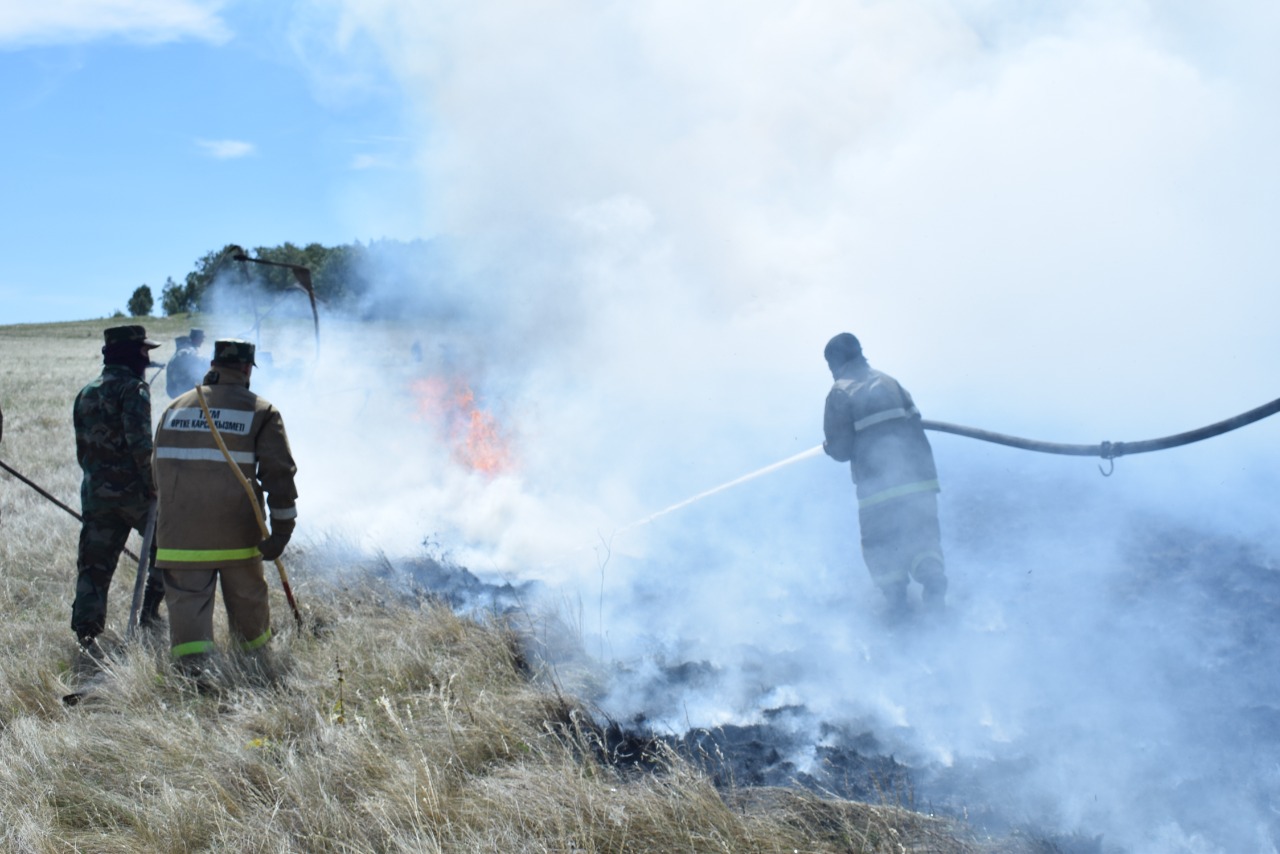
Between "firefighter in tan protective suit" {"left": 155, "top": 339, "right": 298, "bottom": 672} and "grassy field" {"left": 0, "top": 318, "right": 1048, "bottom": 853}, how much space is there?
0.34 meters

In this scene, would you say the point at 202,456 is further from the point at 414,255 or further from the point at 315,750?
the point at 414,255

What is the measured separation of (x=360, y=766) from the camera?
3549 millimetres

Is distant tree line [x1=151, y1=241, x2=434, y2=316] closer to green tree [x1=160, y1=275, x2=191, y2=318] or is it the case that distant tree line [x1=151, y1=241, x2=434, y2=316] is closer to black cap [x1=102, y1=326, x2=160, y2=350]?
black cap [x1=102, y1=326, x2=160, y2=350]

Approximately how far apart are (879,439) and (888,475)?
238mm

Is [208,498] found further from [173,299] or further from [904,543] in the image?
[173,299]

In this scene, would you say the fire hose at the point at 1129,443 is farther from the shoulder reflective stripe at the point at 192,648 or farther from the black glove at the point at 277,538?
Answer: the shoulder reflective stripe at the point at 192,648

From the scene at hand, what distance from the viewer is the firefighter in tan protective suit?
476cm

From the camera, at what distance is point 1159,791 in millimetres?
3621

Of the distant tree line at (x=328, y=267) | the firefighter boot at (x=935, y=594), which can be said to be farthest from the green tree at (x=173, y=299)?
the firefighter boot at (x=935, y=594)

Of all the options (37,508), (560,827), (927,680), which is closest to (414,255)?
(37,508)

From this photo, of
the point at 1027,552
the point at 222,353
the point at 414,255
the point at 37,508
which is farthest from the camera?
the point at 414,255

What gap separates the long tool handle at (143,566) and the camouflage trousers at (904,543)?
14.6ft

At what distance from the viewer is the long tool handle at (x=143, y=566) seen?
17.6ft

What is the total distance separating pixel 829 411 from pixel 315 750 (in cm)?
374
